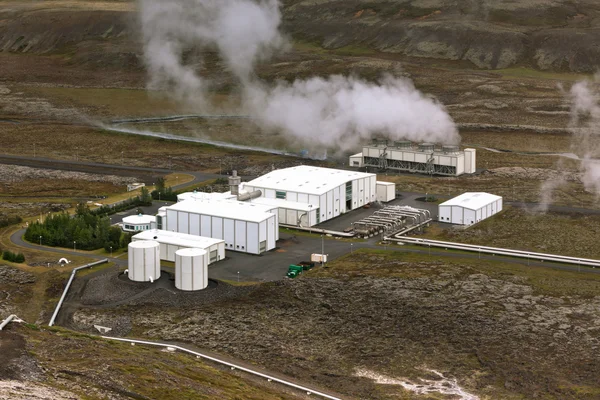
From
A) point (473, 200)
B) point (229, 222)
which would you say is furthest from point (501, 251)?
point (229, 222)

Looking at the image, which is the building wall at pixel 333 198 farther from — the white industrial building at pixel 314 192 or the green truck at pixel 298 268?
the green truck at pixel 298 268

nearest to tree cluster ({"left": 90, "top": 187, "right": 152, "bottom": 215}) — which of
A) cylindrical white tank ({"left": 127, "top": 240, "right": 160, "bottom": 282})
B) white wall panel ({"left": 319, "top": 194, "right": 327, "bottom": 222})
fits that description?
white wall panel ({"left": 319, "top": 194, "right": 327, "bottom": 222})

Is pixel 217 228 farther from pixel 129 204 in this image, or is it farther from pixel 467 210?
pixel 467 210

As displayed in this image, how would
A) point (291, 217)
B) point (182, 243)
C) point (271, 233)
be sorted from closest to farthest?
point (182, 243)
point (271, 233)
point (291, 217)

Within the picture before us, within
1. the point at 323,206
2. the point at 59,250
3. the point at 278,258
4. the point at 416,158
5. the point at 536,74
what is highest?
the point at 536,74

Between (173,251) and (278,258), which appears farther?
(278,258)

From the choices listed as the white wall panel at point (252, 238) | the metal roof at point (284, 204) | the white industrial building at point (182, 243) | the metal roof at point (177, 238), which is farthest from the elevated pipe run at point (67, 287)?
the metal roof at point (284, 204)
